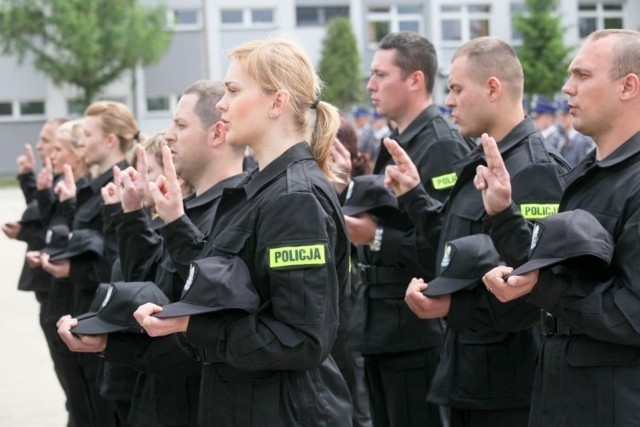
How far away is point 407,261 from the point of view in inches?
215

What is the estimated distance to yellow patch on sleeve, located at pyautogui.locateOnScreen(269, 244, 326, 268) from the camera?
10.9ft

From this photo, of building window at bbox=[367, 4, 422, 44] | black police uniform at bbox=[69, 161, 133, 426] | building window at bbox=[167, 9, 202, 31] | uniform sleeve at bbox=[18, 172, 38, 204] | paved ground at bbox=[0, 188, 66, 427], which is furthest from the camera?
building window at bbox=[167, 9, 202, 31]

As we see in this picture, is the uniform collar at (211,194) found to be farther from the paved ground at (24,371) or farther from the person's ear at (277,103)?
the paved ground at (24,371)

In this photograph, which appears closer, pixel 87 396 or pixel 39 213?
pixel 87 396

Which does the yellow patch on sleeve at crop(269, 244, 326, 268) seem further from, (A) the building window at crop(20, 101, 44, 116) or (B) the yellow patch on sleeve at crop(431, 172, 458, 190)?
(A) the building window at crop(20, 101, 44, 116)

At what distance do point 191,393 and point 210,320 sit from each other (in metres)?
1.18

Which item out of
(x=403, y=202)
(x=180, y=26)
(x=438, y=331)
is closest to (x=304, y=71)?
(x=403, y=202)

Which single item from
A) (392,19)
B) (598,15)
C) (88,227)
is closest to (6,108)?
(392,19)

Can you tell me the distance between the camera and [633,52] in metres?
3.80

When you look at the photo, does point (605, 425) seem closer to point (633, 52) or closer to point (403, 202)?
point (633, 52)

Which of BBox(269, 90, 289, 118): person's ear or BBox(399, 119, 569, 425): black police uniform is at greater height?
BBox(269, 90, 289, 118): person's ear

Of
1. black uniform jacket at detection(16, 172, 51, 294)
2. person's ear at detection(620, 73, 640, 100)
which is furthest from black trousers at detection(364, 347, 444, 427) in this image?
black uniform jacket at detection(16, 172, 51, 294)

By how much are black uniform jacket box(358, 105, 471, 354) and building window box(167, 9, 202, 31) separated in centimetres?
4023

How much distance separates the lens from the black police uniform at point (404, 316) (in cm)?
547
